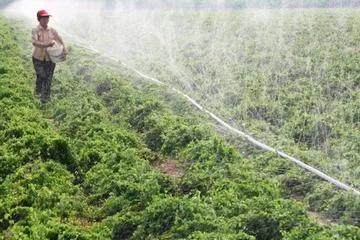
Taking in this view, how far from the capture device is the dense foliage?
7.73 meters

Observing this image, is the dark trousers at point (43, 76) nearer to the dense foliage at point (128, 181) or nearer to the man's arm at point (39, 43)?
the man's arm at point (39, 43)

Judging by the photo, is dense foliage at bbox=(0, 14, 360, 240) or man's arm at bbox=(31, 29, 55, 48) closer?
dense foliage at bbox=(0, 14, 360, 240)

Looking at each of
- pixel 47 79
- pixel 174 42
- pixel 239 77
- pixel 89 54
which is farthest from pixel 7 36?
pixel 239 77

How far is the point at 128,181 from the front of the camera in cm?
894

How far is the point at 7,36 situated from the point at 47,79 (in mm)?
8709

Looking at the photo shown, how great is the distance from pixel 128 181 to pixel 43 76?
6626 mm

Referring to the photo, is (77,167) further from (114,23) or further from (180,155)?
(114,23)

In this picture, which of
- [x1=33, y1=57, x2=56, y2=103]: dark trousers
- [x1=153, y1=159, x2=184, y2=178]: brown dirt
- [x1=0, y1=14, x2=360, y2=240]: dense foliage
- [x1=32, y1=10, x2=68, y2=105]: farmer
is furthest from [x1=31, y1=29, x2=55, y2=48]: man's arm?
[x1=153, y1=159, x2=184, y2=178]: brown dirt

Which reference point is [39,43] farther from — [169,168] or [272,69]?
[169,168]

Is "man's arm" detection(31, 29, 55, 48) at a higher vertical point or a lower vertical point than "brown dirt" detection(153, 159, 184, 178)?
higher

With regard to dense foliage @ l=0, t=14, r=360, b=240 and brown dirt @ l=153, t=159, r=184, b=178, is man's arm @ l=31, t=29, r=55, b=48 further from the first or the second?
brown dirt @ l=153, t=159, r=184, b=178

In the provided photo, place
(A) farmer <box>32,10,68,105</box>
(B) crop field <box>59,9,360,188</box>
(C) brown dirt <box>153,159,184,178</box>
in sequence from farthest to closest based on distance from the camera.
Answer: (A) farmer <box>32,10,68,105</box> < (B) crop field <box>59,9,360,188</box> < (C) brown dirt <box>153,159,184,178</box>

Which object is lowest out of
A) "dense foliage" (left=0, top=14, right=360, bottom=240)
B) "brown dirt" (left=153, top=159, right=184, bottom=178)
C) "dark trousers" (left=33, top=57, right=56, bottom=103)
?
"dark trousers" (left=33, top=57, right=56, bottom=103)

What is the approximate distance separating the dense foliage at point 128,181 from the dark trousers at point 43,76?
3.32ft
